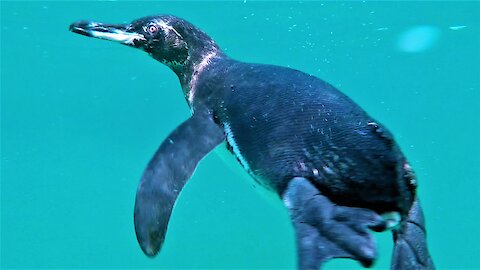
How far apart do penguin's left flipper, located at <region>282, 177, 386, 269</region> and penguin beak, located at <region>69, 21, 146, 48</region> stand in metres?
2.45

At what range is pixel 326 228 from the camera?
102 inches

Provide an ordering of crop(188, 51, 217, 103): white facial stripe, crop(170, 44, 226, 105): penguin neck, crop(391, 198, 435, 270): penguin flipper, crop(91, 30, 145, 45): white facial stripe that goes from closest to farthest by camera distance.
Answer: crop(391, 198, 435, 270): penguin flipper < crop(188, 51, 217, 103): white facial stripe < crop(170, 44, 226, 105): penguin neck < crop(91, 30, 145, 45): white facial stripe

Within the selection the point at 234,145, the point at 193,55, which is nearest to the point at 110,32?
→ the point at 193,55

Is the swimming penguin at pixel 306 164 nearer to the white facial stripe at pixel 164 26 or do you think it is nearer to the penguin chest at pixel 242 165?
the penguin chest at pixel 242 165

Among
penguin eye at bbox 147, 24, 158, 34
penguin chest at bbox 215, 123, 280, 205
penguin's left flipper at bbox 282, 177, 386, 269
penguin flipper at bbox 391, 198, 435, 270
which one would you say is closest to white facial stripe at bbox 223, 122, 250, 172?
penguin chest at bbox 215, 123, 280, 205

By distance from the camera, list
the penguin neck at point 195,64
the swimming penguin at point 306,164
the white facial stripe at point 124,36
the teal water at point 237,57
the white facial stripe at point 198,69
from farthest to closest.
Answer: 1. the teal water at point 237,57
2. the white facial stripe at point 124,36
3. the penguin neck at point 195,64
4. the white facial stripe at point 198,69
5. the swimming penguin at point 306,164

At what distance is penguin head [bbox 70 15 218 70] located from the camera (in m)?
4.79

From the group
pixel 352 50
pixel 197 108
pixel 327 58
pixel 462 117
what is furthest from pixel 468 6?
pixel 197 108

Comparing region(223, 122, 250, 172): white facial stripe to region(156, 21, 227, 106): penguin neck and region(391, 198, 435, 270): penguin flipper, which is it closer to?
region(391, 198, 435, 270): penguin flipper

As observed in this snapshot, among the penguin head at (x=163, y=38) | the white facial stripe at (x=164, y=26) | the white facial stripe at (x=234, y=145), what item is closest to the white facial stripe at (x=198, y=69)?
the penguin head at (x=163, y=38)

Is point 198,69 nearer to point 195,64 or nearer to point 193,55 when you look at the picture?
point 195,64

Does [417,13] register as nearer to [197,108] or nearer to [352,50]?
[352,50]

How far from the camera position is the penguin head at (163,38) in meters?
4.79

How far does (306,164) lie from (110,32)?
2.43 metres
